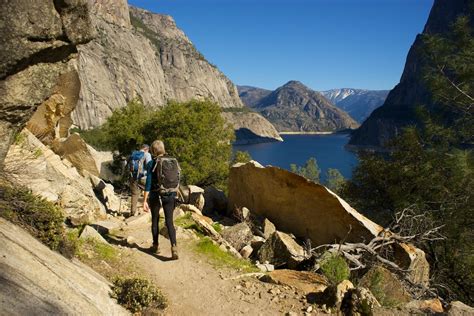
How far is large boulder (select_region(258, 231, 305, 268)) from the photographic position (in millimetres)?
10273

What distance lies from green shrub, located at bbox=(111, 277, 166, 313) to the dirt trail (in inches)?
12.8

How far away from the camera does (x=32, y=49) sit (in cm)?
633

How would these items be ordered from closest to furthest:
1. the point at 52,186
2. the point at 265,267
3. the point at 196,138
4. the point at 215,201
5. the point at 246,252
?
the point at 265,267 < the point at 246,252 < the point at 52,186 < the point at 215,201 < the point at 196,138

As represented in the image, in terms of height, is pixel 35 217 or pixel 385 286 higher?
pixel 35 217

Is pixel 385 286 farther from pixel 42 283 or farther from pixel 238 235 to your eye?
pixel 42 283

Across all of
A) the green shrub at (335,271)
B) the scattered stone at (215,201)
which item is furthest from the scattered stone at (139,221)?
the green shrub at (335,271)

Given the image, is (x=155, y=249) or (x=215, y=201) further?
(x=215, y=201)

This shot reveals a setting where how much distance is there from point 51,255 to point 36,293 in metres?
1.34

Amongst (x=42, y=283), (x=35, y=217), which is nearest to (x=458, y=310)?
(x=42, y=283)

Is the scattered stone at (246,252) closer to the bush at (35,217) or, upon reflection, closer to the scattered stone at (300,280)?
the scattered stone at (300,280)

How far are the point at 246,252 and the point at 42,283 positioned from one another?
6.65 metres

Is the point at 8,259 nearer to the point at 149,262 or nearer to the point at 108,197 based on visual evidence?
the point at 149,262

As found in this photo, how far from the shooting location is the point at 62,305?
4938 mm

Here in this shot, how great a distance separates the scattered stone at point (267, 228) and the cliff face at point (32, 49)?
823 cm
